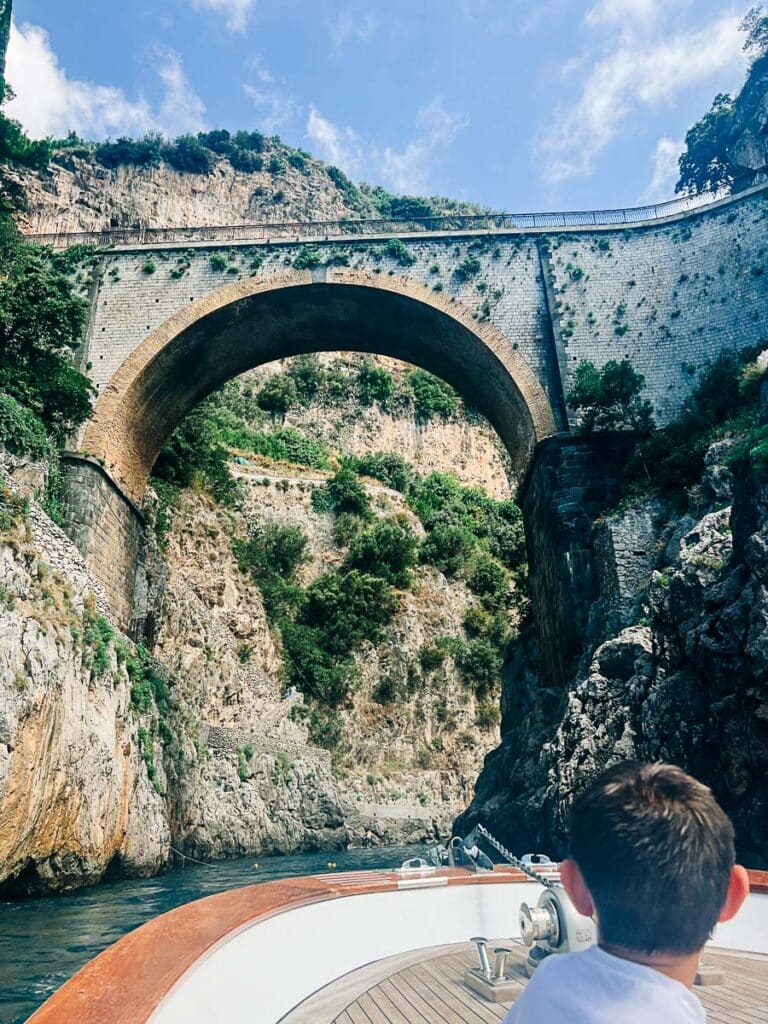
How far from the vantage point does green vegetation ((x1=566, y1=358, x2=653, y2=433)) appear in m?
15.1

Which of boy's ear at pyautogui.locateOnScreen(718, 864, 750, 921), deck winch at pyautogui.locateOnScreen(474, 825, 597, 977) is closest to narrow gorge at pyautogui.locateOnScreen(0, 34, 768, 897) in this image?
deck winch at pyautogui.locateOnScreen(474, 825, 597, 977)

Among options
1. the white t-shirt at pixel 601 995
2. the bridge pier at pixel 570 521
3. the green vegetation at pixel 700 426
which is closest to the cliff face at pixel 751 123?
the green vegetation at pixel 700 426

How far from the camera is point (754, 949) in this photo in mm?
4066

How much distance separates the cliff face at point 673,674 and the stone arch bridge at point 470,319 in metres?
1.96

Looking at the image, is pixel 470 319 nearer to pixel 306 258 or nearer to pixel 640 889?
pixel 306 258

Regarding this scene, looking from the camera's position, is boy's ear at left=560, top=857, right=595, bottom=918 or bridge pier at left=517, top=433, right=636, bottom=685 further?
bridge pier at left=517, top=433, right=636, bottom=685

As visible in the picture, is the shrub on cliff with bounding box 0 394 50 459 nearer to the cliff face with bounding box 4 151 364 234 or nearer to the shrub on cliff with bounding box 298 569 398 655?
the shrub on cliff with bounding box 298 569 398 655

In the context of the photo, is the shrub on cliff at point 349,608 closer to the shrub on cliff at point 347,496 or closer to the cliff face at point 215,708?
the cliff face at point 215,708

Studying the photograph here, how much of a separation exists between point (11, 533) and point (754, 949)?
8927mm

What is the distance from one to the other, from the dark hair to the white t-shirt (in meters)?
0.06

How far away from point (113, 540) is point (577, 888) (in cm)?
1577

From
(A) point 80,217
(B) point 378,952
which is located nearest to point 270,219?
(A) point 80,217

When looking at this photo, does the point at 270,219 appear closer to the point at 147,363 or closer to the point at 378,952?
the point at 147,363

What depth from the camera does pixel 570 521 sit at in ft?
49.3
